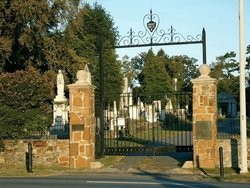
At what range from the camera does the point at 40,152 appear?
21109mm

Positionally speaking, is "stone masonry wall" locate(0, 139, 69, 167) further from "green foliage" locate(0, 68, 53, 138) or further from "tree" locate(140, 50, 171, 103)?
"tree" locate(140, 50, 171, 103)

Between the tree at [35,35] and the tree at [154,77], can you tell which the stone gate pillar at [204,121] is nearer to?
the tree at [35,35]

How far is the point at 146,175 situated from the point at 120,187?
403 cm

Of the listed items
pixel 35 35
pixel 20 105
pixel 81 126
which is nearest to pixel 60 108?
pixel 35 35

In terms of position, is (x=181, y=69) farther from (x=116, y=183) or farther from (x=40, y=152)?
(x=116, y=183)

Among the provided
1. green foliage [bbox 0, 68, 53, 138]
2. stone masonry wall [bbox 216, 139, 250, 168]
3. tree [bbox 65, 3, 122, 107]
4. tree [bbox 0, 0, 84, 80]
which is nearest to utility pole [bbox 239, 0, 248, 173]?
stone masonry wall [bbox 216, 139, 250, 168]

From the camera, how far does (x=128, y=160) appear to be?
74.1ft

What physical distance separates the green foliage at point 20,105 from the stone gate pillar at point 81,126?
6.82 feet

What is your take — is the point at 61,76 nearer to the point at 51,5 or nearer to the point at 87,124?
the point at 51,5

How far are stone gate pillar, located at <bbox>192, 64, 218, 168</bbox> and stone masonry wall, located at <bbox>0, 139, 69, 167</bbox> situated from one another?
5.24m

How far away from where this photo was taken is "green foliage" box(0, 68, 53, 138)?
2139 cm

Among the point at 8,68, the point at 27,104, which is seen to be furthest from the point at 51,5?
the point at 27,104

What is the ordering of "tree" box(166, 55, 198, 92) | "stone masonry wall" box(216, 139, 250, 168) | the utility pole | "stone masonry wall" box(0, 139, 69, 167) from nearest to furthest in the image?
the utility pole → "stone masonry wall" box(216, 139, 250, 168) → "stone masonry wall" box(0, 139, 69, 167) → "tree" box(166, 55, 198, 92)

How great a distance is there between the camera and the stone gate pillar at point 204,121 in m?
19.2
